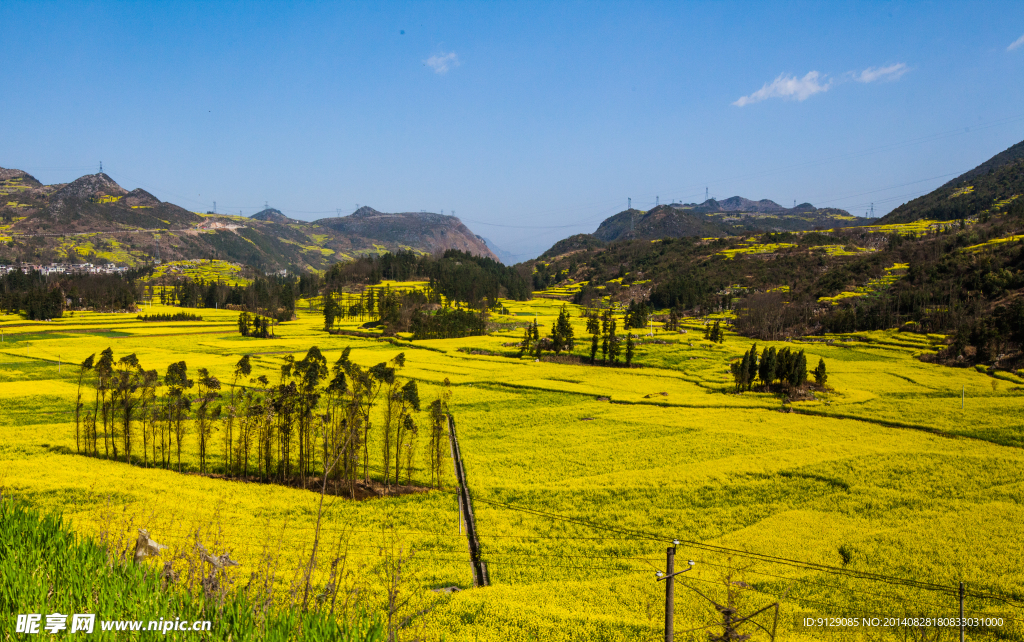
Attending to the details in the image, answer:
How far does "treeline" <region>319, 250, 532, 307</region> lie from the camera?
152 m

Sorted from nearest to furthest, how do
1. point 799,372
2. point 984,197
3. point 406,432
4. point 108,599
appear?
point 108,599 → point 406,432 → point 799,372 → point 984,197

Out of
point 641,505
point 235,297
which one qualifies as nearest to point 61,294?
point 235,297

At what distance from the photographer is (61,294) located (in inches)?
4631

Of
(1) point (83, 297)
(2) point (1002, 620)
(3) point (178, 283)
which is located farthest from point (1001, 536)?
(3) point (178, 283)

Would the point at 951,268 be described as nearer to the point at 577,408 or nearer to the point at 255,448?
the point at 577,408

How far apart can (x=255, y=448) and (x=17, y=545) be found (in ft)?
106

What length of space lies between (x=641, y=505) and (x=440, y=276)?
147026 mm

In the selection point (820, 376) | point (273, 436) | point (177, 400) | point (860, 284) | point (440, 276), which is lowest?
point (273, 436)

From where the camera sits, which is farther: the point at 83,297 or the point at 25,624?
the point at 83,297

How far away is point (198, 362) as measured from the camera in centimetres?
6306

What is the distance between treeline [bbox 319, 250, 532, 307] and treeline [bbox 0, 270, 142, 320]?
50.3 m

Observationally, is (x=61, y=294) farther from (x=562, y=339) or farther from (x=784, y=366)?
(x=784, y=366)

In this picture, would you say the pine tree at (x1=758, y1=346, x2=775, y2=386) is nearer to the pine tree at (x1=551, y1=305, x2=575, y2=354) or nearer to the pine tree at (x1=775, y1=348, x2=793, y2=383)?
the pine tree at (x1=775, y1=348, x2=793, y2=383)

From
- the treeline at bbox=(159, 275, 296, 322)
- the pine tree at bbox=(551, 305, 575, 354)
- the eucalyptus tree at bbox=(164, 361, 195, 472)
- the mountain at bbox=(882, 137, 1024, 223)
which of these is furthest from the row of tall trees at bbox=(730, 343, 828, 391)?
the mountain at bbox=(882, 137, 1024, 223)
